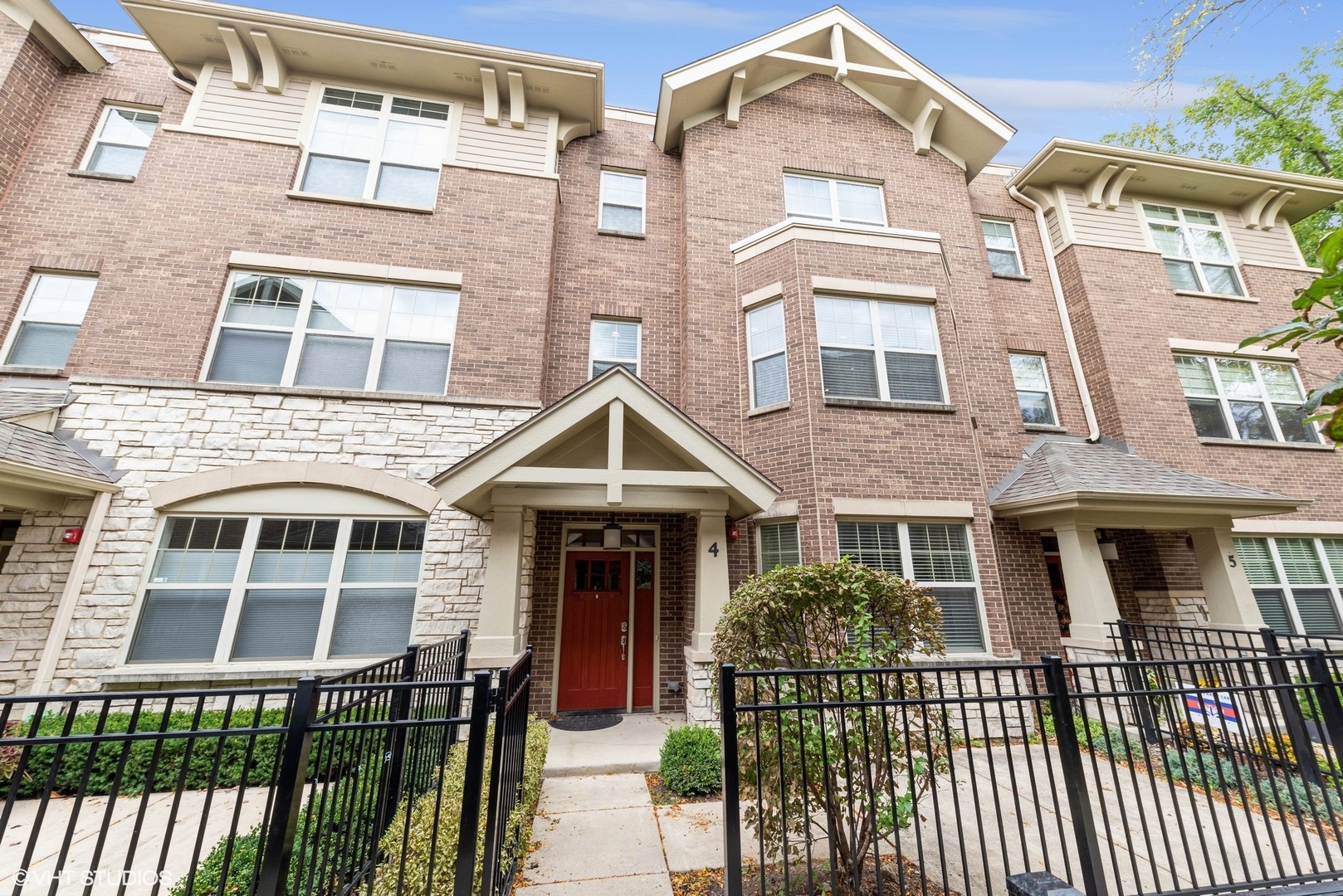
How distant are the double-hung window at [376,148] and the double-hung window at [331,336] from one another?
5.90ft

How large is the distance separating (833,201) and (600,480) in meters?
7.51

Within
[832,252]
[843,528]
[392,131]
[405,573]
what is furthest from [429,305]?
[843,528]

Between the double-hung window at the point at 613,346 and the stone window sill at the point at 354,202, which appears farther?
the double-hung window at the point at 613,346

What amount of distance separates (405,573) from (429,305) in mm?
3981

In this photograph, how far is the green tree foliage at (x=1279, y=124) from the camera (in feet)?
42.9

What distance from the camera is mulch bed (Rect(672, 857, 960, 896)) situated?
345 cm

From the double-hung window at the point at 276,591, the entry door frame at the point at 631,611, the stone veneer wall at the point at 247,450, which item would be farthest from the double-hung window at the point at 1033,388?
the double-hung window at the point at 276,591

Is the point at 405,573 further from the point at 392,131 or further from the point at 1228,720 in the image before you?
the point at 1228,720

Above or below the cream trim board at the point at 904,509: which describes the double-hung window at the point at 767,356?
above

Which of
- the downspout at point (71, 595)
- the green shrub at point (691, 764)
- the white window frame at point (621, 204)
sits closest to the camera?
the green shrub at point (691, 764)

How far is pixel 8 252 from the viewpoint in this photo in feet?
24.4

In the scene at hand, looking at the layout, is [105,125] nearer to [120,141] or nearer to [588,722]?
[120,141]

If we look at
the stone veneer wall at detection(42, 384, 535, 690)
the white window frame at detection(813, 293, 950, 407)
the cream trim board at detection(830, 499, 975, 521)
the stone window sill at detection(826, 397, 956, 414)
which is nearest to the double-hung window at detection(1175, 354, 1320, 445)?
the white window frame at detection(813, 293, 950, 407)

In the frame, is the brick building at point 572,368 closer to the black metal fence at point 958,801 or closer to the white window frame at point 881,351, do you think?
the white window frame at point 881,351
